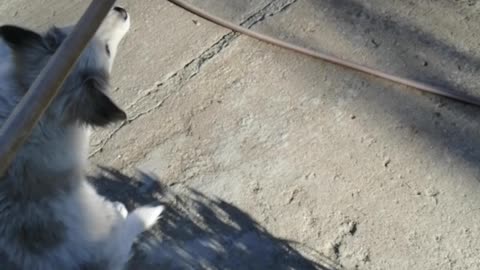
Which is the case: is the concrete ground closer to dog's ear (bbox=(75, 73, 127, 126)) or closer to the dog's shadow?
the dog's shadow

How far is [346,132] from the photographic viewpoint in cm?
390

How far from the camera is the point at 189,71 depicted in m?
4.29

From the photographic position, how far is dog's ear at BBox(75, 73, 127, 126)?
8.88ft

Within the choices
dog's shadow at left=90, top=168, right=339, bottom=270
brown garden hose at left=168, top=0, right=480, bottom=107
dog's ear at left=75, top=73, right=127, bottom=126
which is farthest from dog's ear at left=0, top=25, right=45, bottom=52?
brown garden hose at left=168, top=0, right=480, bottom=107

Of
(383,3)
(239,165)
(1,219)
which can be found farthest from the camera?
(383,3)

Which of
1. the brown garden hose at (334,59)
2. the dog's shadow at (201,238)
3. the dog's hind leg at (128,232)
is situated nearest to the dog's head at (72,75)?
the dog's hind leg at (128,232)

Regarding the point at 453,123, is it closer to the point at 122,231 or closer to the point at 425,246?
the point at 425,246

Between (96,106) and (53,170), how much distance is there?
41 centimetres

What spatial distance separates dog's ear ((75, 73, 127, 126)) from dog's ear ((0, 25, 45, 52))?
0.36 m

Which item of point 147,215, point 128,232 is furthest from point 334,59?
point 128,232

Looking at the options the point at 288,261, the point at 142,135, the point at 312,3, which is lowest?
the point at 288,261

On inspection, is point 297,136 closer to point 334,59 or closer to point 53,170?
point 334,59

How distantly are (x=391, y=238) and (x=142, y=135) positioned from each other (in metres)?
1.61

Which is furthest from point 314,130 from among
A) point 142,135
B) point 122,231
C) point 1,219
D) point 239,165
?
point 1,219
